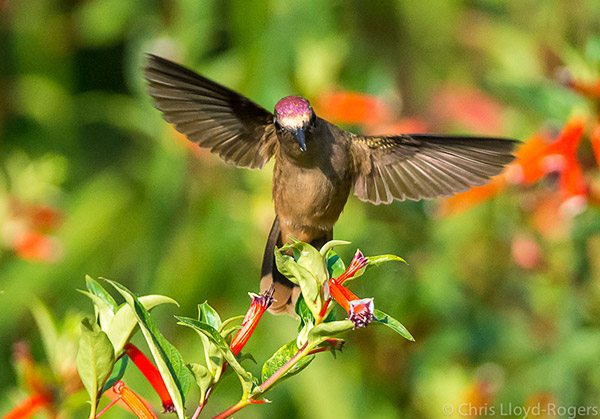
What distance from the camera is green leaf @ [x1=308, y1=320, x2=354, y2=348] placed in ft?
2.39

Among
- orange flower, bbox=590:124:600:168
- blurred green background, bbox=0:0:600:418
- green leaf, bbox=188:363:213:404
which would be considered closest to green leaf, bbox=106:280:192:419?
green leaf, bbox=188:363:213:404

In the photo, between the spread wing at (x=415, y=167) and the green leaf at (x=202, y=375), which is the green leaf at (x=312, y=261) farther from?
the spread wing at (x=415, y=167)

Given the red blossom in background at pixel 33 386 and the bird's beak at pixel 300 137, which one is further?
the bird's beak at pixel 300 137

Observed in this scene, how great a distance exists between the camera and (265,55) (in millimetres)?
2166

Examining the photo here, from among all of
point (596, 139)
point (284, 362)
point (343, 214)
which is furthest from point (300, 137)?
point (343, 214)

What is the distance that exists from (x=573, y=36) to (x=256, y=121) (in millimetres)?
1164

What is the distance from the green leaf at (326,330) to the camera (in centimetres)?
73

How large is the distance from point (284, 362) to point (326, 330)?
0.08 m

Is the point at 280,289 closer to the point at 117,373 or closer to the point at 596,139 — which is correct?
the point at 117,373

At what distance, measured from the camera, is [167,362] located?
30.5 inches

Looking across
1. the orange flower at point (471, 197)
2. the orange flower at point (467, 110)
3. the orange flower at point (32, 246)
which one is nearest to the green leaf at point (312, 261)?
the orange flower at point (471, 197)

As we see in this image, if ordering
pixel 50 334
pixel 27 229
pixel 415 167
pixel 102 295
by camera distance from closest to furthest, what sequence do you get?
pixel 102 295 < pixel 50 334 < pixel 415 167 < pixel 27 229

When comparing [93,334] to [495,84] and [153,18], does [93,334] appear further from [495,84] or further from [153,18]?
[153,18]

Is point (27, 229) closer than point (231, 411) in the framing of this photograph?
No
